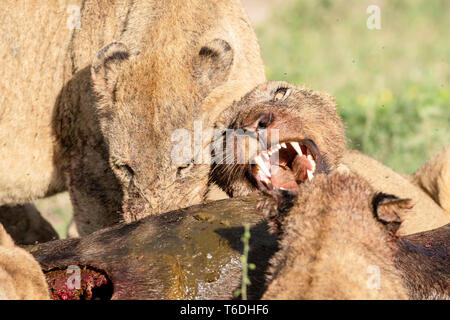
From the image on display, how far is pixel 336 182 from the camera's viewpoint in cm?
291

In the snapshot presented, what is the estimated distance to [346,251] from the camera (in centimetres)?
259

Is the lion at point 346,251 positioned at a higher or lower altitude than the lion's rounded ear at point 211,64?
lower

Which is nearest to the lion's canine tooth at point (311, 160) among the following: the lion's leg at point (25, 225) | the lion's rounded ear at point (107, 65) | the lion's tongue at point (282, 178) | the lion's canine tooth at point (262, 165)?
the lion's tongue at point (282, 178)

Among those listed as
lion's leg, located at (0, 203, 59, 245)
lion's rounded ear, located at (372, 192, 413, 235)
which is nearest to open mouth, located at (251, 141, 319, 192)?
lion's rounded ear, located at (372, 192, 413, 235)

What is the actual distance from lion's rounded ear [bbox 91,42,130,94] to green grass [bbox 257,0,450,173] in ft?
5.54

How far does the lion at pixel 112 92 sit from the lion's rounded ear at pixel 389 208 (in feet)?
5.37

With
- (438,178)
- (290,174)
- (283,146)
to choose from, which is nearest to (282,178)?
(290,174)

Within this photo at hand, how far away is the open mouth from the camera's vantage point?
377 cm

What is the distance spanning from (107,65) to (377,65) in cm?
610

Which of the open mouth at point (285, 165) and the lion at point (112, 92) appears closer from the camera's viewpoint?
the open mouth at point (285, 165)

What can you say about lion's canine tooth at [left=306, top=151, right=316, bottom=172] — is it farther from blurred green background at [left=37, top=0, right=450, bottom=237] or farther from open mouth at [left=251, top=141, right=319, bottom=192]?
blurred green background at [left=37, top=0, right=450, bottom=237]

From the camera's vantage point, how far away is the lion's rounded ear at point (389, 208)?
9.17 feet

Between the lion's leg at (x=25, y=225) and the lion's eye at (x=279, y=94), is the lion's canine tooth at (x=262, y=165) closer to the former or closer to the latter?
the lion's eye at (x=279, y=94)

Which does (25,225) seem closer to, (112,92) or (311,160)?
(112,92)
